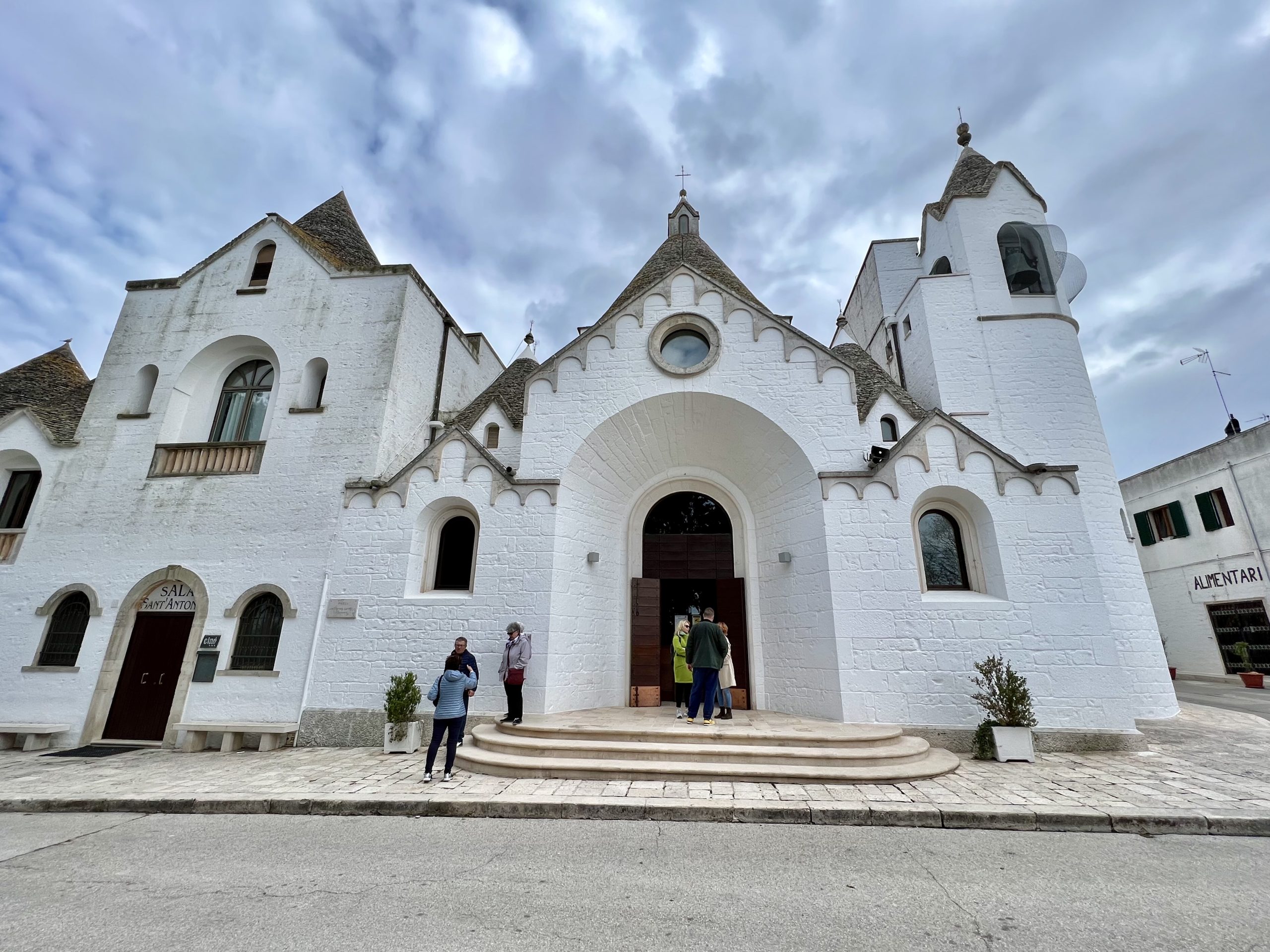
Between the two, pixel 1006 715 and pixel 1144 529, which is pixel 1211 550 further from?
pixel 1006 715

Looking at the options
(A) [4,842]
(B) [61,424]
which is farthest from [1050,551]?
(B) [61,424]

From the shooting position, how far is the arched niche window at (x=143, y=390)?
39.2ft

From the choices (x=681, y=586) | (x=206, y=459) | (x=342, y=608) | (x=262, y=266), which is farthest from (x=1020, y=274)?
(x=206, y=459)

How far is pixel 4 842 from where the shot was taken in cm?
530

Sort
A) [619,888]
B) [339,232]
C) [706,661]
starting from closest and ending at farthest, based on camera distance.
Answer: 1. [619,888]
2. [706,661]
3. [339,232]

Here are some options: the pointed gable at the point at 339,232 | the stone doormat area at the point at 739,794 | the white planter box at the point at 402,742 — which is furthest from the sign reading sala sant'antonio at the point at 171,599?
the pointed gable at the point at 339,232

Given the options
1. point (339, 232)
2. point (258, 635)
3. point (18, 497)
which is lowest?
point (258, 635)

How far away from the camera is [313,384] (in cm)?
1196

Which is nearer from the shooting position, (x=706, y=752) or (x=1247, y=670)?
(x=706, y=752)

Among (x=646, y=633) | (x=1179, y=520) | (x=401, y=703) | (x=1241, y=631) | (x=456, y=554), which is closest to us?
(x=401, y=703)

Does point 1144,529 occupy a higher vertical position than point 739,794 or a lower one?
higher

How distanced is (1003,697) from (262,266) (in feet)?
58.1

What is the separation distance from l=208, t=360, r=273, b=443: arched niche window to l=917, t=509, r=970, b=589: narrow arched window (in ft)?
45.7

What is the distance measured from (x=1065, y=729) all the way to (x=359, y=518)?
40.8ft
